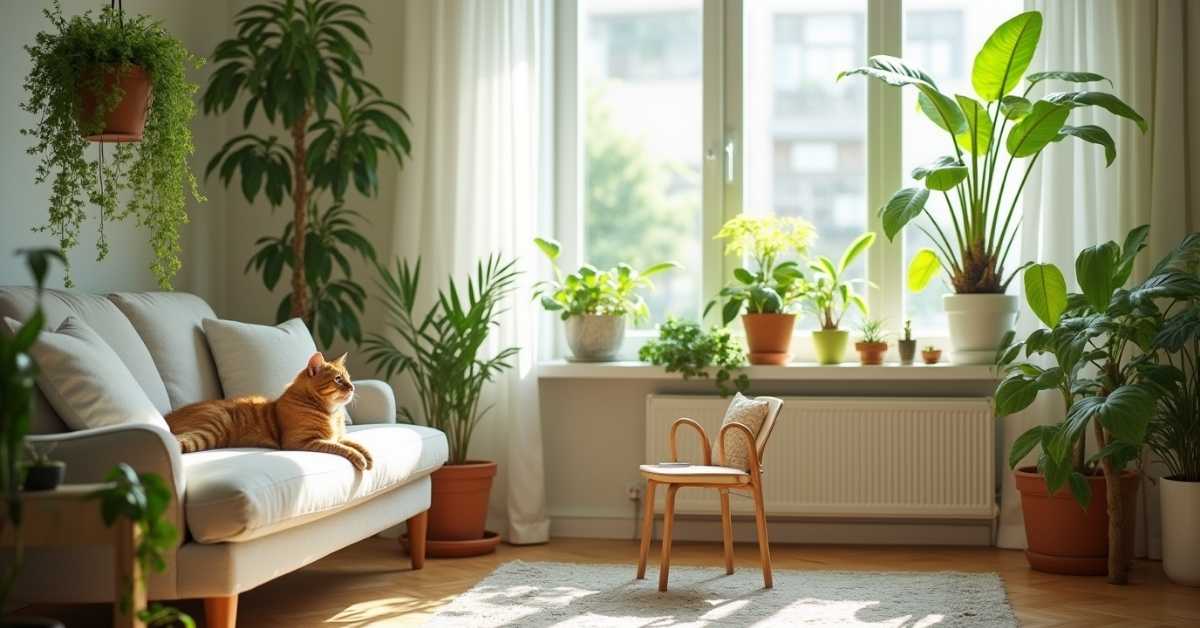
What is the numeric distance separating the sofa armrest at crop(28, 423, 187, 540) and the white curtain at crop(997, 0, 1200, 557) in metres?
3.19

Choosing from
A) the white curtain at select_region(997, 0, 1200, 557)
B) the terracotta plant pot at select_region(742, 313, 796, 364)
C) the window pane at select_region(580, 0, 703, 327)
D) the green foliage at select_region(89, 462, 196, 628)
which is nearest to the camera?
the green foliage at select_region(89, 462, 196, 628)

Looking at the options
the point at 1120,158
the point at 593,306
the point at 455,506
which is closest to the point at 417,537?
the point at 455,506

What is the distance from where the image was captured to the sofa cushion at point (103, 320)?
3.25 meters

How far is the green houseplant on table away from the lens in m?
4.41

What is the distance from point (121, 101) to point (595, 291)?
Result: 7.08 ft

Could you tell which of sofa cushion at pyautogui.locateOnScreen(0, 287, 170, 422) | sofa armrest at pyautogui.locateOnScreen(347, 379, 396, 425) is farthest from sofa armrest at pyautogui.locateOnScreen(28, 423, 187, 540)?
sofa armrest at pyautogui.locateOnScreen(347, 379, 396, 425)

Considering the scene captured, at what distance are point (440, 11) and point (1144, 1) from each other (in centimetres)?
269

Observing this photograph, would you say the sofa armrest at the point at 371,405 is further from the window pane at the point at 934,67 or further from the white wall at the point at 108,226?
the window pane at the point at 934,67

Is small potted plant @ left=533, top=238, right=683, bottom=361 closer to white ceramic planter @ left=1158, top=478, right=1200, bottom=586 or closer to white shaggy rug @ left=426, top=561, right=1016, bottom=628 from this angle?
white shaggy rug @ left=426, top=561, right=1016, bottom=628

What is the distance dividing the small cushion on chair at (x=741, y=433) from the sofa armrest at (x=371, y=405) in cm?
118

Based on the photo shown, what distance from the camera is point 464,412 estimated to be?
4.75 m

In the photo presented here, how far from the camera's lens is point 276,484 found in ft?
10.1

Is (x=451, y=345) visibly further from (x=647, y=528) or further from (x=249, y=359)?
(x=647, y=528)

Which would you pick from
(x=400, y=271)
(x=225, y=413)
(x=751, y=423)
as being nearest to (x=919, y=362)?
(x=751, y=423)
